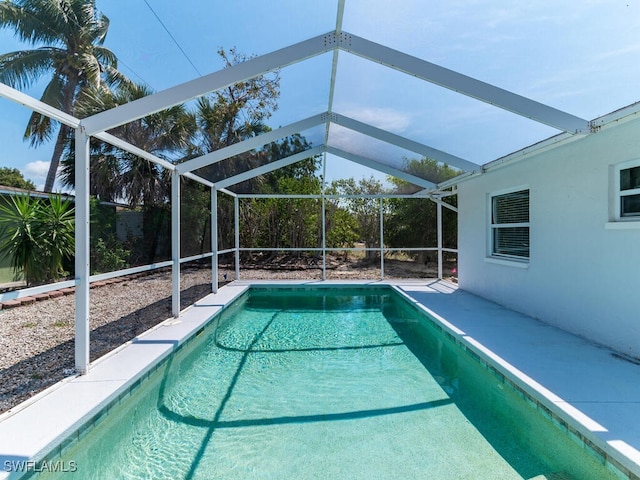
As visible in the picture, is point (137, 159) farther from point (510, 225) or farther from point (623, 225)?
point (623, 225)

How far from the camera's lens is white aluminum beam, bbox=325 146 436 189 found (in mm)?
7590

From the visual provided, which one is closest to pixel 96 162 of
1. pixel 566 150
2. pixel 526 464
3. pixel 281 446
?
pixel 281 446

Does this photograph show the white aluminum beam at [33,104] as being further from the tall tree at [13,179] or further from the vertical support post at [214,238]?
the vertical support post at [214,238]

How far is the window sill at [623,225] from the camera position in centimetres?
324

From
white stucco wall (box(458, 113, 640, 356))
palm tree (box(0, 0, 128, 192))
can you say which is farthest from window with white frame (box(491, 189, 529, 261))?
palm tree (box(0, 0, 128, 192))

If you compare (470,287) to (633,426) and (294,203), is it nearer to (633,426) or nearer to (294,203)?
(633,426)

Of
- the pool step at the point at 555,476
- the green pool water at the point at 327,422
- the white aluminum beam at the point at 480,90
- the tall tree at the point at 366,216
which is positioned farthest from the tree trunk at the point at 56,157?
the tall tree at the point at 366,216

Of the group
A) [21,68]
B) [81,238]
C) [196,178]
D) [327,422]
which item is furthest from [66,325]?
[327,422]

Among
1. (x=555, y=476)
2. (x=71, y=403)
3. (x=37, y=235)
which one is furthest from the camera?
(x=37, y=235)

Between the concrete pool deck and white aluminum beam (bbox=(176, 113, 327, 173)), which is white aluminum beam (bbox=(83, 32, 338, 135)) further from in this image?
the concrete pool deck

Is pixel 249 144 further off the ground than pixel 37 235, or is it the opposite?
pixel 249 144

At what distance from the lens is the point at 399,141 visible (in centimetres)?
576

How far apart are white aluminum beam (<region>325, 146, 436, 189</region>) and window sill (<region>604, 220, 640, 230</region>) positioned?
13.7 feet

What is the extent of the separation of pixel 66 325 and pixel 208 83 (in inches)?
145
